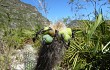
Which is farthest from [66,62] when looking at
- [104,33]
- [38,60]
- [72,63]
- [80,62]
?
[38,60]

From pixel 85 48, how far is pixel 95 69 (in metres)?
0.59

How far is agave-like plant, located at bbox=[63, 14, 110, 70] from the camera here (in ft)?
20.5

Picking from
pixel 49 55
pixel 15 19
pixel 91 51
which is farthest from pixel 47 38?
pixel 15 19

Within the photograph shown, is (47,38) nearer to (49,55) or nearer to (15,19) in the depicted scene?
(49,55)

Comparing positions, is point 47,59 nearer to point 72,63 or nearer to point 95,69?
point 95,69

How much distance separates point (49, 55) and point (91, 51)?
4.40 m

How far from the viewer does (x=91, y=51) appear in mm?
6457

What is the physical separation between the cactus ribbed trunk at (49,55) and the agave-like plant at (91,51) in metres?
3.92

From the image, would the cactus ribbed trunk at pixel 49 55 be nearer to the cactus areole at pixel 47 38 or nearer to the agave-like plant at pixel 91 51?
the cactus areole at pixel 47 38

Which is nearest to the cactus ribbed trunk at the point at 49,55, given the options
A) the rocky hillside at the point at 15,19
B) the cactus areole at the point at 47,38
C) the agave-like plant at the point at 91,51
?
the cactus areole at the point at 47,38

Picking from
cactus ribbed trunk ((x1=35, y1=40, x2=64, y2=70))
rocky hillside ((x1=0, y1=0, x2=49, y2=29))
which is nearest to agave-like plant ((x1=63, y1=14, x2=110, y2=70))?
rocky hillside ((x1=0, y1=0, x2=49, y2=29))

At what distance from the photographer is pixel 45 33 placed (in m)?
2.14

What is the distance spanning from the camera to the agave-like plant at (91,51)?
6258 millimetres

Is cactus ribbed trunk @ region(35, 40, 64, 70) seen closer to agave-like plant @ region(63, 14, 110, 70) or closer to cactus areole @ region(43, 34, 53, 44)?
cactus areole @ region(43, 34, 53, 44)
